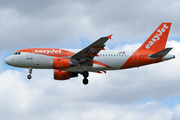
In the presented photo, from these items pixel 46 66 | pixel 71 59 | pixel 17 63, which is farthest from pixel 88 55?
pixel 17 63

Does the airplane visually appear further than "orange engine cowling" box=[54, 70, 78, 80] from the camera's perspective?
No

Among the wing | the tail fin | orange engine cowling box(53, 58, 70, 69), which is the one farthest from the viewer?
the tail fin

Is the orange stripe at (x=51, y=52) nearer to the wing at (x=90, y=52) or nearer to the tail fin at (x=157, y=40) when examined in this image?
the wing at (x=90, y=52)

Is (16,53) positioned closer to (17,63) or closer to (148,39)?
(17,63)

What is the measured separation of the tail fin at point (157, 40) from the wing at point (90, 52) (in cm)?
793

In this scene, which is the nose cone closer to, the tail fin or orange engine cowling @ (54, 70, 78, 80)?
orange engine cowling @ (54, 70, 78, 80)

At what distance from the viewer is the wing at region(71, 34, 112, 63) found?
45281 mm

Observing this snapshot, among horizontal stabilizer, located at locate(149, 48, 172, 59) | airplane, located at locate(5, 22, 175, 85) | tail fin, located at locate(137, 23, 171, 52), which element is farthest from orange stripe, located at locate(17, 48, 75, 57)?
horizontal stabilizer, located at locate(149, 48, 172, 59)

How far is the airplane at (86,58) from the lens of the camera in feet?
158

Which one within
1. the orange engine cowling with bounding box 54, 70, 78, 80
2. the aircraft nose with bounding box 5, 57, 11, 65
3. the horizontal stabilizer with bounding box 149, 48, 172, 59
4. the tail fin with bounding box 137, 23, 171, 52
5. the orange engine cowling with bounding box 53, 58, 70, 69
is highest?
the tail fin with bounding box 137, 23, 171, 52

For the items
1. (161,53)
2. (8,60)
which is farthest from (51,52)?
(161,53)

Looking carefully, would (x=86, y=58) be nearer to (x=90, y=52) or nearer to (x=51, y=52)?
(x=90, y=52)

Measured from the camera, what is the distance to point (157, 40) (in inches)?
2071

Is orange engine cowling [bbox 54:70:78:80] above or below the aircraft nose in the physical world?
below
